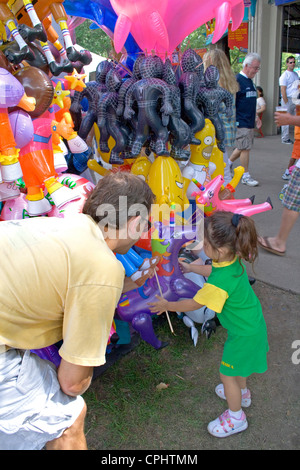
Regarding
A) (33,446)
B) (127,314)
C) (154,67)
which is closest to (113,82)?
(154,67)

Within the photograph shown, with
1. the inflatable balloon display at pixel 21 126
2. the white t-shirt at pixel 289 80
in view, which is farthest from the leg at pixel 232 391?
the white t-shirt at pixel 289 80

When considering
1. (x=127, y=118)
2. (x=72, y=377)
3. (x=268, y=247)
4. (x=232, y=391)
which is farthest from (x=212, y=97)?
(x=72, y=377)

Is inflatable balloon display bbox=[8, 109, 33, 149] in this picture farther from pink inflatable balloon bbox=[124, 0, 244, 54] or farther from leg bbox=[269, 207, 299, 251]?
leg bbox=[269, 207, 299, 251]

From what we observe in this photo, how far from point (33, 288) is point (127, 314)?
128 centimetres

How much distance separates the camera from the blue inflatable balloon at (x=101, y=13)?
111 inches

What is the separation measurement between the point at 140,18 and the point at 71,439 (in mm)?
2302

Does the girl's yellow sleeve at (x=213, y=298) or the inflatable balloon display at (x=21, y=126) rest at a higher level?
the inflatable balloon display at (x=21, y=126)

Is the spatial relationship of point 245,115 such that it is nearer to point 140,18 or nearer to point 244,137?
point 244,137

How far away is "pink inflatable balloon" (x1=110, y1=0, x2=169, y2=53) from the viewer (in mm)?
2436

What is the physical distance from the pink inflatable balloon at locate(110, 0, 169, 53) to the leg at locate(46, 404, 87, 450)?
2089 millimetres

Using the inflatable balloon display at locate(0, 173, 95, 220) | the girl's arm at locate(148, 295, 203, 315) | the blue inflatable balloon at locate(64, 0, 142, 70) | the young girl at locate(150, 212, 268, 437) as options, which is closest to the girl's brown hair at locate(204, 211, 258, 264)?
the young girl at locate(150, 212, 268, 437)

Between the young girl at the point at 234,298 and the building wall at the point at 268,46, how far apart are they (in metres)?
8.70

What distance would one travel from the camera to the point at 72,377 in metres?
1.34

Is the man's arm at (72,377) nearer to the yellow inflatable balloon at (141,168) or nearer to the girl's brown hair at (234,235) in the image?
the girl's brown hair at (234,235)
